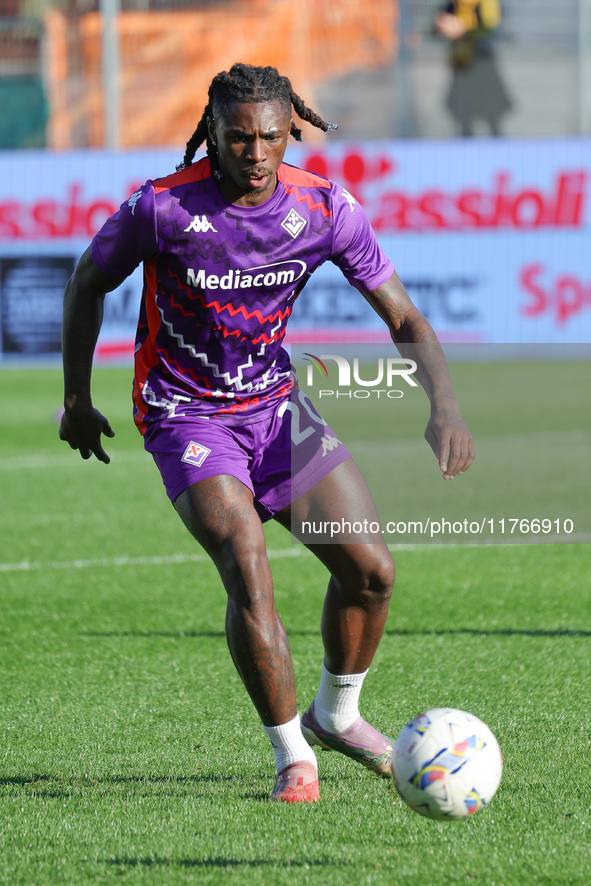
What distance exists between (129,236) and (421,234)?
15.4m

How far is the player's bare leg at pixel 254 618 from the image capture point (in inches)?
145

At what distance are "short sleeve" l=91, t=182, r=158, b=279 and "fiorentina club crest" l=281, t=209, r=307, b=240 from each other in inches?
16.4

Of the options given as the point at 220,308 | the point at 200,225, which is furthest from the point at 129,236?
the point at 220,308

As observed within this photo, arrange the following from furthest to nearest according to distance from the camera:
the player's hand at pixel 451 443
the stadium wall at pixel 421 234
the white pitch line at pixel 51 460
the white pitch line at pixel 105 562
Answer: the stadium wall at pixel 421 234
the white pitch line at pixel 51 460
the white pitch line at pixel 105 562
the player's hand at pixel 451 443

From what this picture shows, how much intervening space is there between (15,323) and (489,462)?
970cm

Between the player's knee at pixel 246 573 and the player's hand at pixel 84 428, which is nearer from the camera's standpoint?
the player's knee at pixel 246 573

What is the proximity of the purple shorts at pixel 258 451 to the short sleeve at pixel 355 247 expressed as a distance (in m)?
0.45

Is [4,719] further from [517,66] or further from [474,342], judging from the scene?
[517,66]

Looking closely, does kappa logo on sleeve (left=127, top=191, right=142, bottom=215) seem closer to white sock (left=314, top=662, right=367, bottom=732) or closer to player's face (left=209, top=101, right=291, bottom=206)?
player's face (left=209, top=101, right=291, bottom=206)

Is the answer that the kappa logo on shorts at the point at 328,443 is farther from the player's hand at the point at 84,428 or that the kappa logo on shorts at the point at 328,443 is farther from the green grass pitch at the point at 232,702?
the player's hand at the point at 84,428

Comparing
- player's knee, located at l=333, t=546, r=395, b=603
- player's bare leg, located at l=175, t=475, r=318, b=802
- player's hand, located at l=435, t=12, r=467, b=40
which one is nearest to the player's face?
player's bare leg, located at l=175, t=475, r=318, b=802

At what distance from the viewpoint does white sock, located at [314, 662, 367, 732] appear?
4.14m

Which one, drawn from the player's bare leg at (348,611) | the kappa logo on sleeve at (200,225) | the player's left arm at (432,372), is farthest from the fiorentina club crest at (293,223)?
the player's bare leg at (348,611)

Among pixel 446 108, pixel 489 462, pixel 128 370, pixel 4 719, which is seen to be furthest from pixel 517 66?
pixel 4 719
